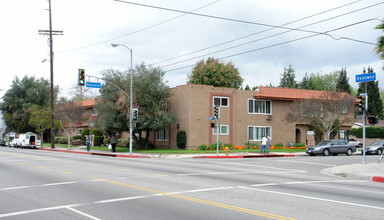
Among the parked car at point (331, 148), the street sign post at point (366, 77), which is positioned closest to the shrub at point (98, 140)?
the parked car at point (331, 148)

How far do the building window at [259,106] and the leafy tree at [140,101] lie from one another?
9251 mm

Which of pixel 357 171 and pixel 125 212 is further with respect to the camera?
pixel 357 171

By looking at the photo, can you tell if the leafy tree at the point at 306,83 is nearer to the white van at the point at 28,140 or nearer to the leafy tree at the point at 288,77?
the leafy tree at the point at 288,77

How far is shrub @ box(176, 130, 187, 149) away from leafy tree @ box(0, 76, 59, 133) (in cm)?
3659

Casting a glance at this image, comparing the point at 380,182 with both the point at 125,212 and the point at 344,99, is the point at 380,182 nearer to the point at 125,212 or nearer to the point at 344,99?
the point at 125,212

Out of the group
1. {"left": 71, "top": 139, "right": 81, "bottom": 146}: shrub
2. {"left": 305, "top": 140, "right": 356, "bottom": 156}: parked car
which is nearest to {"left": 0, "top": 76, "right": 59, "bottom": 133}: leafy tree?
{"left": 71, "top": 139, "right": 81, "bottom": 146}: shrub

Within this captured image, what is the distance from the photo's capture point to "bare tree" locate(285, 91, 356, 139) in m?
38.1

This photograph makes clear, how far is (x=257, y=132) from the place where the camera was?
143 ft

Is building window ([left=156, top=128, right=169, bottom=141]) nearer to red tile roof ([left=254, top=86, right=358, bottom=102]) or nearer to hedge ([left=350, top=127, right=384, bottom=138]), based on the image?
red tile roof ([left=254, top=86, right=358, bottom=102])

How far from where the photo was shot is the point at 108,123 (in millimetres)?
38531

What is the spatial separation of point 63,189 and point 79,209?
329 centimetres

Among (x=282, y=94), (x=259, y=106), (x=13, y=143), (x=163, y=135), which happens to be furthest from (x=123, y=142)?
(x=13, y=143)

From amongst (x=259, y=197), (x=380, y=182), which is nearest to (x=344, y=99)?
(x=380, y=182)

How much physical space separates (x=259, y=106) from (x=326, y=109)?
768 cm
